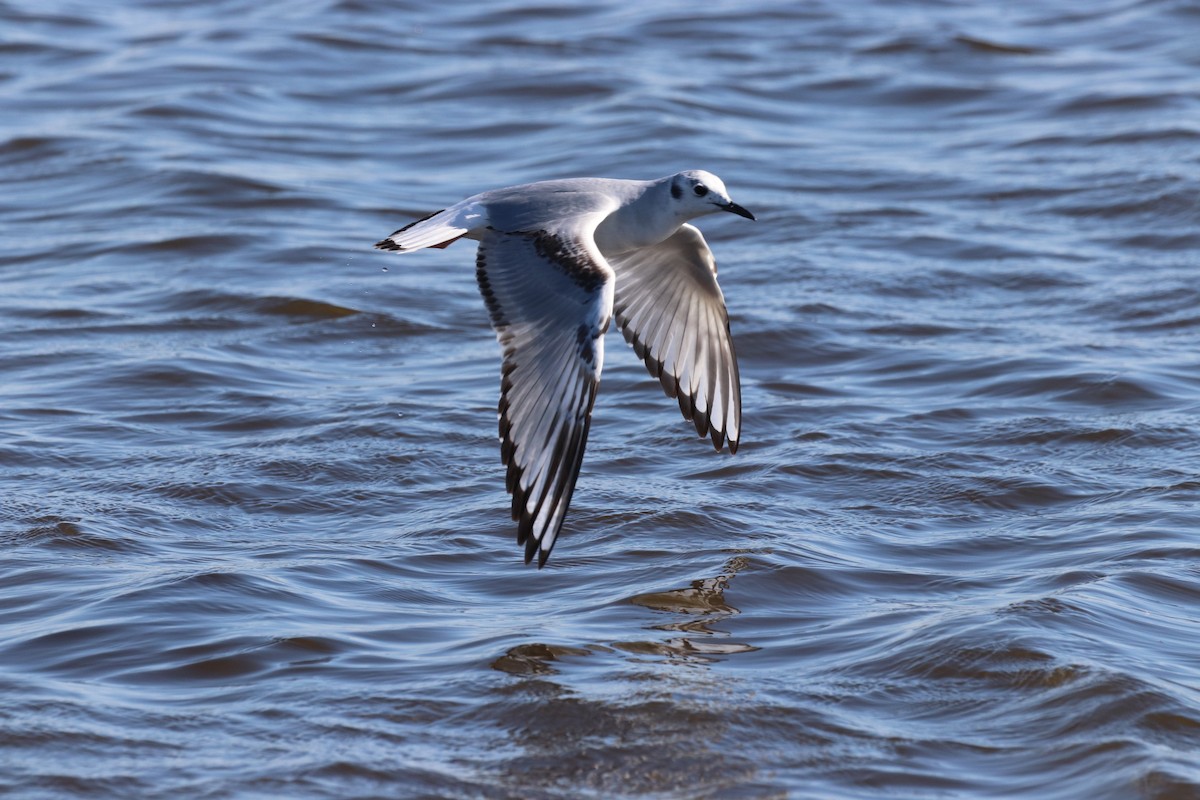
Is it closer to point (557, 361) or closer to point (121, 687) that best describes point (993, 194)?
point (557, 361)

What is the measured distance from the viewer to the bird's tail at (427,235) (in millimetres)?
6285

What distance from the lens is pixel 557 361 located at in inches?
239

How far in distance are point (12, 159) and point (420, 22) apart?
5.85 metres

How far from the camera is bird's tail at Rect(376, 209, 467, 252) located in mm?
6285

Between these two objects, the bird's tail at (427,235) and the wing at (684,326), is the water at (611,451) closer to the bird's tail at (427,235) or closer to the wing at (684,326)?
the wing at (684,326)

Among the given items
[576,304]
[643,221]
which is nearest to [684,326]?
[643,221]

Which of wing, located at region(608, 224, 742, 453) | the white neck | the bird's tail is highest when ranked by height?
the bird's tail

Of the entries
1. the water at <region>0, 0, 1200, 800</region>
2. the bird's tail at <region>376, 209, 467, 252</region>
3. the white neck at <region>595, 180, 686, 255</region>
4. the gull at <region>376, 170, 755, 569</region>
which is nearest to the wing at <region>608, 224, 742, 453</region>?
the gull at <region>376, 170, 755, 569</region>

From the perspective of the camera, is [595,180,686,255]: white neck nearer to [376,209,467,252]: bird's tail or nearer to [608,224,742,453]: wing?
[608,224,742,453]: wing

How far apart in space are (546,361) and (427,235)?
0.69m

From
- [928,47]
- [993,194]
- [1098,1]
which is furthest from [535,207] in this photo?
[1098,1]

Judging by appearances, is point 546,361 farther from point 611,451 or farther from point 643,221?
point 611,451

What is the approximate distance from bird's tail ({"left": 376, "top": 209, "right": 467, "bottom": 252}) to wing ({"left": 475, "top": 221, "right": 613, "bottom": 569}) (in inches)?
6.4

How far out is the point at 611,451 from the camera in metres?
8.04
